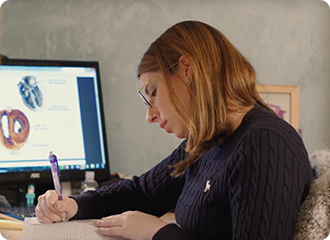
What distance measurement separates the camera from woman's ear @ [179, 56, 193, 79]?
1031 millimetres

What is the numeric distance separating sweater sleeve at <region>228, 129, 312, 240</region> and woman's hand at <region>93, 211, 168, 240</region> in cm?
21

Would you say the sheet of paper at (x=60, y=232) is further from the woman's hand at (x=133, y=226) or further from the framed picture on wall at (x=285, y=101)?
the framed picture on wall at (x=285, y=101)

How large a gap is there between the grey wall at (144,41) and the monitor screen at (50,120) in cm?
12

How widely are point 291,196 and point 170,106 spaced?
1.16ft

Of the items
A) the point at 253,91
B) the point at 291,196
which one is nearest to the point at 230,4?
the point at 253,91

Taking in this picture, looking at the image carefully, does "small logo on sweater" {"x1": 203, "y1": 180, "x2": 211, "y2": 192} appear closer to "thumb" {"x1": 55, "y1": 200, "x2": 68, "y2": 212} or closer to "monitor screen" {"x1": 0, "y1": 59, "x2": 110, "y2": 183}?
"thumb" {"x1": 55, "y1": 200, "x2": 68, "y2": 212}

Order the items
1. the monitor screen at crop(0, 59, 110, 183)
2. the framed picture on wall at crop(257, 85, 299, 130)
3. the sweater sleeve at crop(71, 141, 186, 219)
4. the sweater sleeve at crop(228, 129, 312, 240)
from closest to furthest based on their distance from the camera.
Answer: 1. the sweater sleeve at crop(228, 129, 312, 240)
2. the sweater sleeve at crop(71, 141, 186, 219)
3. the monitor screen at crop(0, 59, 110, 183)
4. the framed picture on wall at crop(257, 85, 299, 130)

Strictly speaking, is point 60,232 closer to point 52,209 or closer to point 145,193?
point 52,209

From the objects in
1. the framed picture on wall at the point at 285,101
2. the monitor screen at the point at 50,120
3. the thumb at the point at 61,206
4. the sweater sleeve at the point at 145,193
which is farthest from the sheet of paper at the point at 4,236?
the framed picture on wall at the point at 285,101

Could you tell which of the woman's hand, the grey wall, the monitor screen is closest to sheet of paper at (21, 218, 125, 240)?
the woman's hand

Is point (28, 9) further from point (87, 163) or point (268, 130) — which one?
point (268, 130)

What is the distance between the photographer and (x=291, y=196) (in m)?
0.84

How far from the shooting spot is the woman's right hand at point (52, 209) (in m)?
1.12

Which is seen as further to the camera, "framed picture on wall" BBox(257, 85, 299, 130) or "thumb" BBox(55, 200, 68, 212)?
"framed picture on wall" BBox(257, 85, 299, 130)
